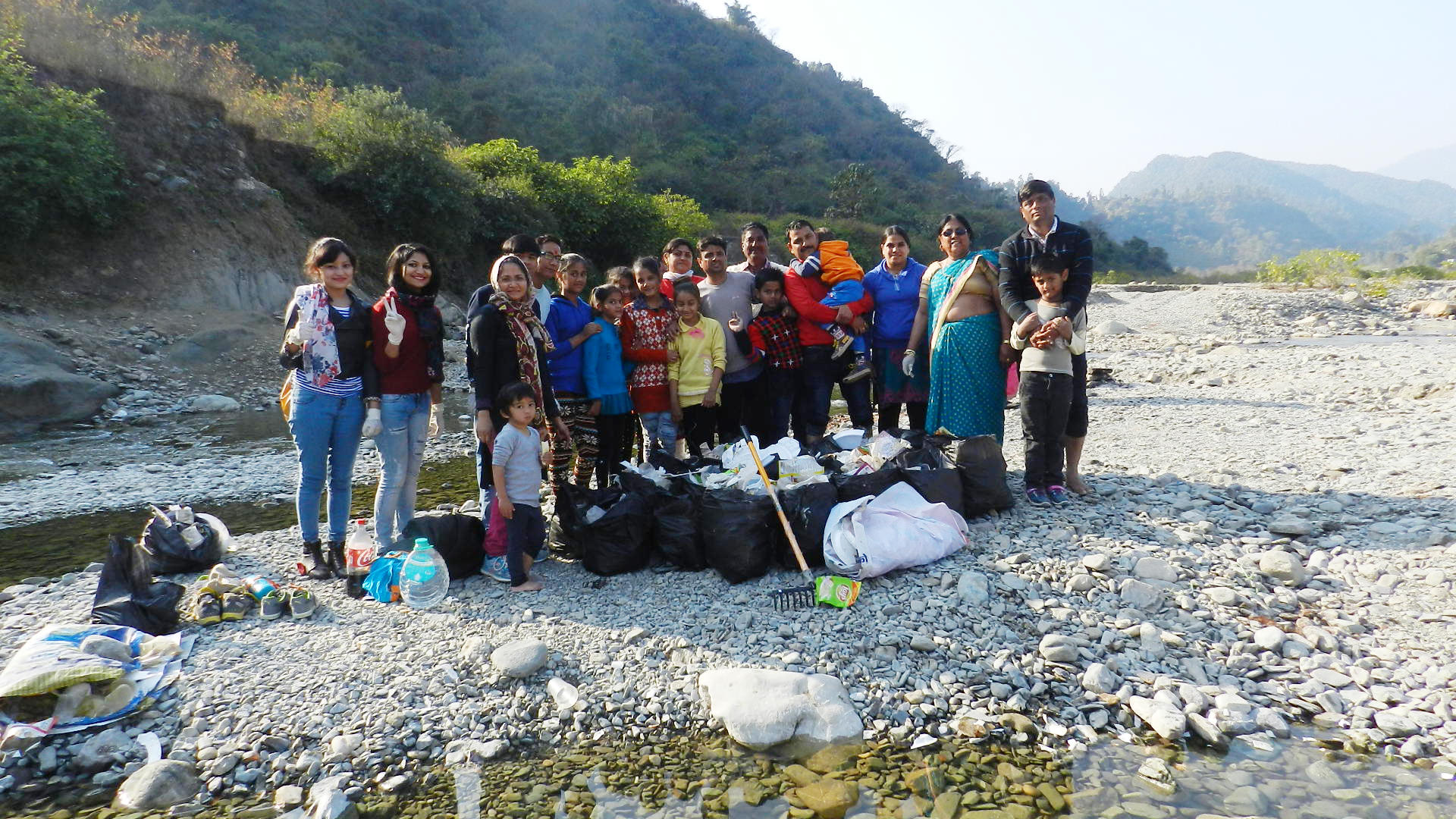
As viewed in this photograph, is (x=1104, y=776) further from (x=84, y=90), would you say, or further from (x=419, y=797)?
(x=84, y=90)

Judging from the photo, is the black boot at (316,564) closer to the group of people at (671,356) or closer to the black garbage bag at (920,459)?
the group of people at (671,356)

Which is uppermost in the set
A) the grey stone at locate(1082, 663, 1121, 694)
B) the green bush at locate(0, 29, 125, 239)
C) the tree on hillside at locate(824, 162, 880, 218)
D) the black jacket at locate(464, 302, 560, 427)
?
the tree on hillside at locate(824, 162, 880, 218)

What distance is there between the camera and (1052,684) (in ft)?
10.5

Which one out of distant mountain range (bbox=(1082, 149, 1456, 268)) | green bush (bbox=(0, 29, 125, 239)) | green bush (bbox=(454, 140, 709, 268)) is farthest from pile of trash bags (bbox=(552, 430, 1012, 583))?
distant mountain range (bbox=(1082, 149, 1456, 268))

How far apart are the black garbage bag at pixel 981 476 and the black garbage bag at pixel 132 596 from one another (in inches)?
168

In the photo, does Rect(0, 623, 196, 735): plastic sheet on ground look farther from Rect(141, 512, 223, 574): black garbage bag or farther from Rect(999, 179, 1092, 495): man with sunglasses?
Rect(999, 179, 1092, 495): man with sunglasses

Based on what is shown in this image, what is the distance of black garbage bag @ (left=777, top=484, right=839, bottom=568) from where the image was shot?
13.3 feet

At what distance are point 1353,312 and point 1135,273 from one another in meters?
36.7

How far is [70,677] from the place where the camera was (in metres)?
2.96

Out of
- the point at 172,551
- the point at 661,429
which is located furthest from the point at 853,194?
the point at 172,551

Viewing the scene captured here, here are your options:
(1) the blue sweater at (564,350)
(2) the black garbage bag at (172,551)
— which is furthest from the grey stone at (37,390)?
(1) the blue sweater at (564,350)

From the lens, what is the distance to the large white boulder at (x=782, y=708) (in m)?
2.95

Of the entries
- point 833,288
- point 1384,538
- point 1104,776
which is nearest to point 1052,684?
point 1104,776

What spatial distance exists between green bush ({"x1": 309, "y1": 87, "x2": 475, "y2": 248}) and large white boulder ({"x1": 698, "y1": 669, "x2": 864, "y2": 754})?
1721 cm
